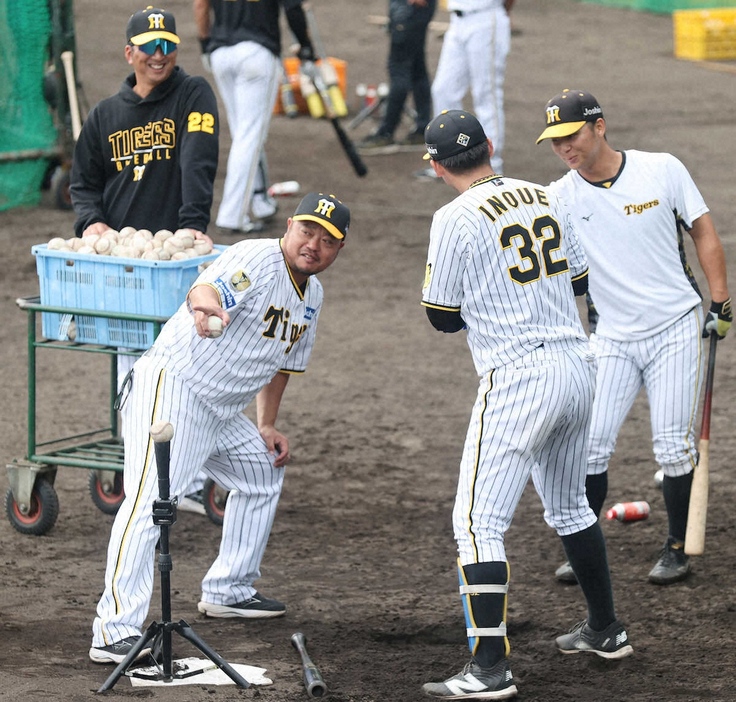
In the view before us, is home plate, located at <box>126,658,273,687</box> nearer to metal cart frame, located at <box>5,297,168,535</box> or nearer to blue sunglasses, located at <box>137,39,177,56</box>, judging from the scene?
metal cart frame, located at <box>5,297,168,535</box>

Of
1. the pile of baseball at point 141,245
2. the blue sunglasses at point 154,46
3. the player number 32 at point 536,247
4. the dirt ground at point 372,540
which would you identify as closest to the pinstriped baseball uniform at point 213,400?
the dirt ground at point 372,540

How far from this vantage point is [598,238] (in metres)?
5.79

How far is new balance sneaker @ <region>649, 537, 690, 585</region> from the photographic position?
19.5ft

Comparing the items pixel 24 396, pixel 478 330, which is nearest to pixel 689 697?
pixel 478 330

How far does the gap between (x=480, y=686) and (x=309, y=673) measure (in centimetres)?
63

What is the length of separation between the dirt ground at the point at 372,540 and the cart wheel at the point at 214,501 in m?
0.06

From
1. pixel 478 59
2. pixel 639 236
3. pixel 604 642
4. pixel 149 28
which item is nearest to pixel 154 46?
pixel 149 28

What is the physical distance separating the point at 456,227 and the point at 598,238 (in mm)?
1280

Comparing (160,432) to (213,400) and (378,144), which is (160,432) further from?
(378,144)

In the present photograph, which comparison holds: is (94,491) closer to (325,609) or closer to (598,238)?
(325,609)

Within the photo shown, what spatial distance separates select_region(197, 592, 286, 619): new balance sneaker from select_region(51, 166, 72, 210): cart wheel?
713 cm

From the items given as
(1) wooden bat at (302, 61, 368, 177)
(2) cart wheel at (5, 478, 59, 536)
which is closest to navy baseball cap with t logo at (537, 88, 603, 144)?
(2) cart wheel at (5, 478, 59, 536)

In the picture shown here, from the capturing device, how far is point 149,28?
641 centimetres

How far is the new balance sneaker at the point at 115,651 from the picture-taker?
4.97 m
